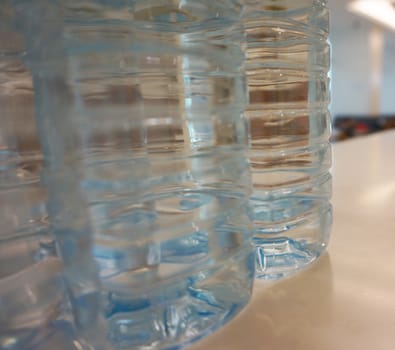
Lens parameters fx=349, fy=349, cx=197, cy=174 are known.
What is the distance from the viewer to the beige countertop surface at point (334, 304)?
31 centimetres

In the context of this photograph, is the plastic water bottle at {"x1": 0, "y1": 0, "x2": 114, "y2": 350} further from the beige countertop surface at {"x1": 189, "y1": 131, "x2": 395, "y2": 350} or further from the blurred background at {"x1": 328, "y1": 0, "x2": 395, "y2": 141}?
the blurred background at {"x1": 328, "y1": 0, "x2": 395, "y2": 141}

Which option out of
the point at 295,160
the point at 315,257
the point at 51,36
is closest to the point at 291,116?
the point at 295,160

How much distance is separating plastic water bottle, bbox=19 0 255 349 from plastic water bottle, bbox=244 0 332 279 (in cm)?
6

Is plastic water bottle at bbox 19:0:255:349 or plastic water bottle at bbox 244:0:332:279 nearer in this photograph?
plastic water bottle at bbox 19:0:255:349

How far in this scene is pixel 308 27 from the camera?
44cm

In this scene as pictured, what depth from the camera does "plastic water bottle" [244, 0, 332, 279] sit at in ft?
1.39

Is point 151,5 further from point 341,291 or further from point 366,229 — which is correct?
point 366,229

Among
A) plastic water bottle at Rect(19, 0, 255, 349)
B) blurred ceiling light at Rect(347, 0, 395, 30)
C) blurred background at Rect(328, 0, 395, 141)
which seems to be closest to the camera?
plastic water bottle at Rect(19, 0, 255, 349)

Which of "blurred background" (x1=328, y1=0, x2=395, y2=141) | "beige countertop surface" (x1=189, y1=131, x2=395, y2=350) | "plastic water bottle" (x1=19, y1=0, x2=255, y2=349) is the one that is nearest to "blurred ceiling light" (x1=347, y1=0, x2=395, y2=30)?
"blurred background" (x1=328, y1=0, x2=395, y2=141)

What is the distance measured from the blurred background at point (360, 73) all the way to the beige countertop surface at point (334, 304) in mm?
5188

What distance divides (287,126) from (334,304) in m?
0.22

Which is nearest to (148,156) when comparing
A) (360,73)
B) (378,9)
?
(378,9)

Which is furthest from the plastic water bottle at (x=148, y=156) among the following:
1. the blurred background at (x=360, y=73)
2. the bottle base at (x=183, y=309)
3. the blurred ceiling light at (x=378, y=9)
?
the blurred background at (x=360, y=73)

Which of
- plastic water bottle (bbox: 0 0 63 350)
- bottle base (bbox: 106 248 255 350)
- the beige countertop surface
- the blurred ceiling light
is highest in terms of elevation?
the blurred ceiling light
